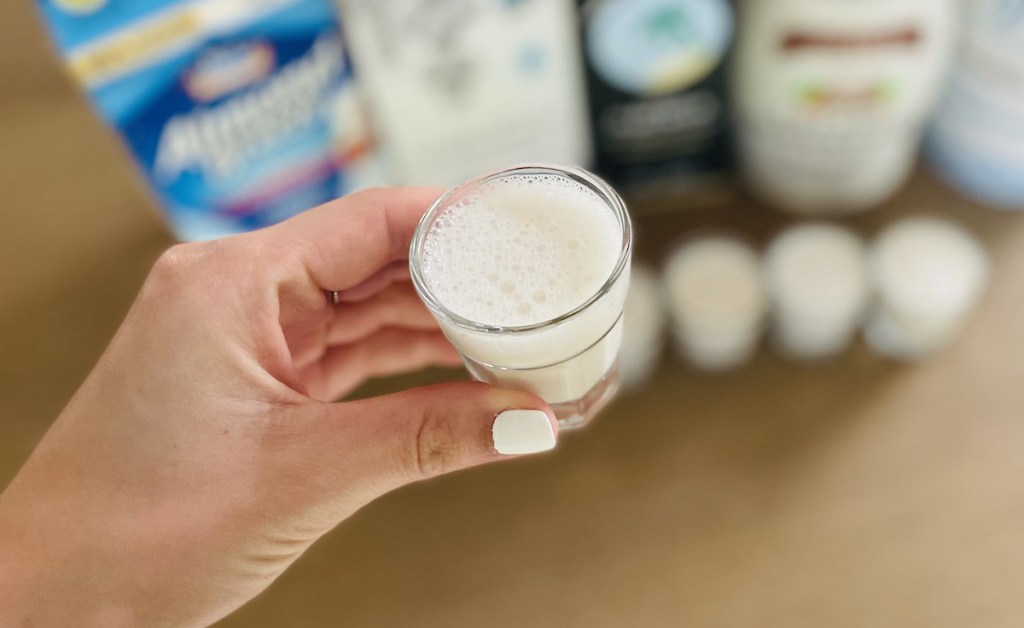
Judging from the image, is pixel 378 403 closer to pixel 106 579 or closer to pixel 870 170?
pixel 106 579

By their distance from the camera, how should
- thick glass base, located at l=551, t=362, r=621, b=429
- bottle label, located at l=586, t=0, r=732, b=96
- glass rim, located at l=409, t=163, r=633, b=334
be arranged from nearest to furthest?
1. glass rim, located at l=409, t=163, r=633, b=334
2. thick glass base, located at l=551, t=362, r=621, b=429
3. bottle label, located at l=586, t=0, r=732, b=96

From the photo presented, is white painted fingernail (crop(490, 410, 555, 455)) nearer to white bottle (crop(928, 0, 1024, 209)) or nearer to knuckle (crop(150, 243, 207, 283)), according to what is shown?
knuckle (crop(150, 243, 207, 283))

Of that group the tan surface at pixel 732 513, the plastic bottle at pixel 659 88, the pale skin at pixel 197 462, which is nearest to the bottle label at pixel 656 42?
Answer: the plastic bottle at pixel 659 88

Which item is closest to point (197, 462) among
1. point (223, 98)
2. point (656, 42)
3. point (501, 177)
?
Result: point (501, 177)

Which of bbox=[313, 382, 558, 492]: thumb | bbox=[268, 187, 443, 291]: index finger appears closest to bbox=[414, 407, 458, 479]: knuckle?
bbox=[313, 382, 558, 492]: thumb

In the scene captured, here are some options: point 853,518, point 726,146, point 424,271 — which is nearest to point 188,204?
point 424,271

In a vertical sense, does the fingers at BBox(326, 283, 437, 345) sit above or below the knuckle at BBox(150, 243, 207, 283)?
below

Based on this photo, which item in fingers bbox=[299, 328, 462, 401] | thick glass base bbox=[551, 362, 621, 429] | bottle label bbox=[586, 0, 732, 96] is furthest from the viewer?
bottle label bbox=[586, 0, 732, 96]
